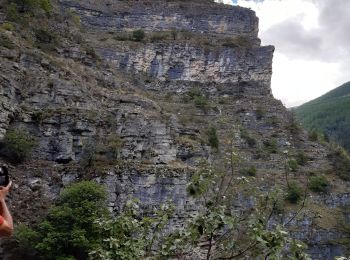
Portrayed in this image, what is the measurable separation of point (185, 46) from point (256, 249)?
54250 mm

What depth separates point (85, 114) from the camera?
29578mm

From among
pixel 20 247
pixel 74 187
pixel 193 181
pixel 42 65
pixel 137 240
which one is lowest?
pixel 20 247

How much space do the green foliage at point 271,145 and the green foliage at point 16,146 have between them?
81.8 ft

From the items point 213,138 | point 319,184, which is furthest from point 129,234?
point 319,184

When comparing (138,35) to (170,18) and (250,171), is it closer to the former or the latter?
(170,18)

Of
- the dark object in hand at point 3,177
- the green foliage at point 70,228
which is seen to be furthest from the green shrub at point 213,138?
the dark object in hand at point 3,177

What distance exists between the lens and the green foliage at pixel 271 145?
148 ft

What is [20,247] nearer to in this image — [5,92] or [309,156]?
[5,92]


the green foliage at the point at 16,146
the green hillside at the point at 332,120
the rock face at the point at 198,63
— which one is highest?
the rock face at the point at 198,63

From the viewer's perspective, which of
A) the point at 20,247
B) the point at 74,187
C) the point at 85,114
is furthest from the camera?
the point at 85,114

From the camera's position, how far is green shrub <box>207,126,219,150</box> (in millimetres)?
40250

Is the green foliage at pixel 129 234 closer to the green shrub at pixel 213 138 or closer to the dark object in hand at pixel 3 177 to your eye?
the dark object in hand at pixel 3 177

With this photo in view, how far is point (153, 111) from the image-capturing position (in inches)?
1331

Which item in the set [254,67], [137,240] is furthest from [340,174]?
[137,240]
